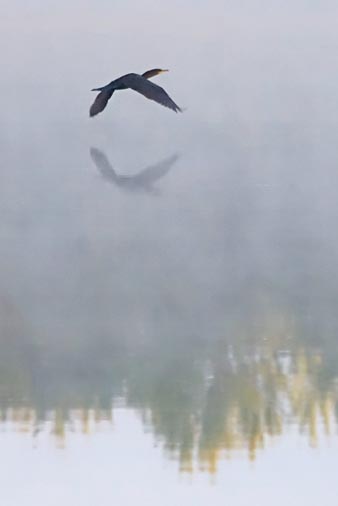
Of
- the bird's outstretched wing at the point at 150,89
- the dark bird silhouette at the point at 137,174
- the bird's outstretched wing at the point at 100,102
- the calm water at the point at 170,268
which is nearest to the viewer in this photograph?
the calm water at the point at 170,268

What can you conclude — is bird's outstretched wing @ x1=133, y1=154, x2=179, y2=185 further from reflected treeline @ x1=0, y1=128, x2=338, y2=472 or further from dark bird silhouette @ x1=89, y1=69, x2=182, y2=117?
dark bird silhouette @ x1=89, y1=69, x2=182, y2=117

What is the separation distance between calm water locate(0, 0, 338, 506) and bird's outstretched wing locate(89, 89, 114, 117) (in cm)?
5

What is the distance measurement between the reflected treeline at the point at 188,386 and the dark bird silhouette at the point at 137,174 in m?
1.05

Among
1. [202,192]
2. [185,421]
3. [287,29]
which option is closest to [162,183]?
[202,192]

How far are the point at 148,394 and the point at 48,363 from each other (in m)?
0.27

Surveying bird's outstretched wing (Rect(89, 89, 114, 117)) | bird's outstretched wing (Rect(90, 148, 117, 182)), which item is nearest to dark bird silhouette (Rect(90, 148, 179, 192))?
bird's outstretched wing (Rect(90, 148, 117, 182))

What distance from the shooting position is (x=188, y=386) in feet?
8.64

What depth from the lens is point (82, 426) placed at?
245 centimetres

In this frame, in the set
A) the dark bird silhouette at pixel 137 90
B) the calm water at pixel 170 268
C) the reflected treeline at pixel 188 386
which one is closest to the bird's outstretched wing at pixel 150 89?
the dark bird silhouette at pixel 137 90

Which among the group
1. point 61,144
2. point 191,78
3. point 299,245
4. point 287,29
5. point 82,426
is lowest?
point 82,426

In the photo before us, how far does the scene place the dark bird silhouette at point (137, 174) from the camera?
13.0 feet

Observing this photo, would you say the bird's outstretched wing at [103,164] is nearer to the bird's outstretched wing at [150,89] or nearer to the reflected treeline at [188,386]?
the bird's outstretched wing at [150,89]

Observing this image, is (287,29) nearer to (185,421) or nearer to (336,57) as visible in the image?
(336,57)

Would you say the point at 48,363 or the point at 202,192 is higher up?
the point at 202,192
